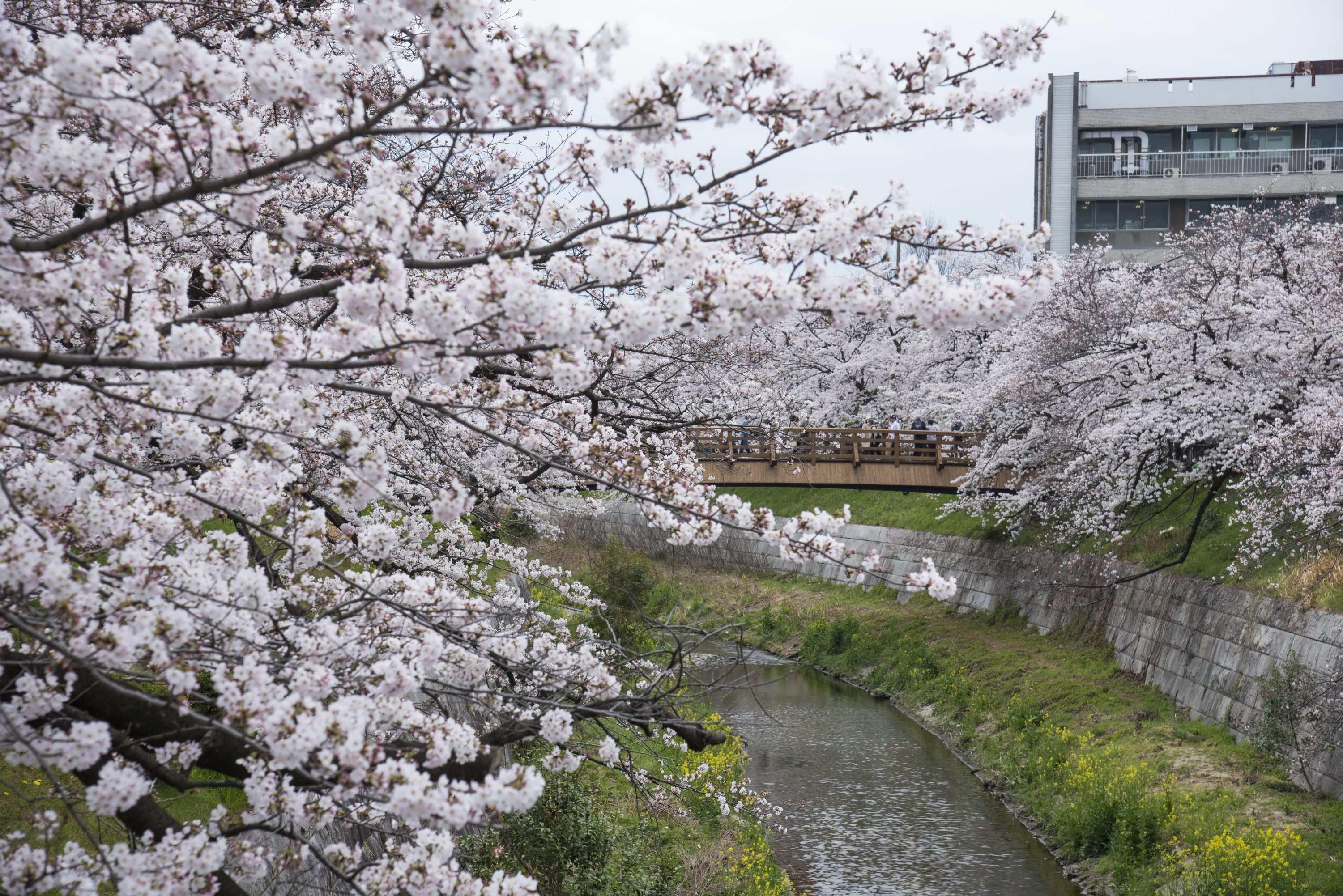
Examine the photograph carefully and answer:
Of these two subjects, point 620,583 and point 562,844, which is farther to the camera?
point 620,583

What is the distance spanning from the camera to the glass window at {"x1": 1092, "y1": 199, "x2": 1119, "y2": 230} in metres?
33.6

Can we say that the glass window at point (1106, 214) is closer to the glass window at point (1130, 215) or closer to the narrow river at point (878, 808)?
the glass window at point (1130, 215)

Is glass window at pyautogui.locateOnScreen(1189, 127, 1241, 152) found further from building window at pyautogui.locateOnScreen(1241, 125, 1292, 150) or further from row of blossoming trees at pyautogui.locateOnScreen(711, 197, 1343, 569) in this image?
row of blossoming trees at pyautogui.locateOnScreen(711, 197, 1343, 569)

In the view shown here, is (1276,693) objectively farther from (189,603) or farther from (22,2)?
(22,2)

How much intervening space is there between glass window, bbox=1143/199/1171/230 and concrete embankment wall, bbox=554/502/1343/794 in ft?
49.4

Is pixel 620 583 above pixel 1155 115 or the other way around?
the other way around

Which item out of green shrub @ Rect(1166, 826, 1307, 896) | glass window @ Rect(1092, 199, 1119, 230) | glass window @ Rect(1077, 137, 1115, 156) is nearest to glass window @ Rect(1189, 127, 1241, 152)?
glass window @ Rect(1077, 137, 1115, 156)

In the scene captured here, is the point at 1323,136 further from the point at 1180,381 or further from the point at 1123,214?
the point at 1180,381

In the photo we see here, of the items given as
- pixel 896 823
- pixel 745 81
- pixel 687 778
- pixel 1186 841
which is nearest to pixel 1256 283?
pixel 1186 841

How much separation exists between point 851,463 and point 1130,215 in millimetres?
17323

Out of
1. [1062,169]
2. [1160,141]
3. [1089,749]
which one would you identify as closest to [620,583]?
[1089,749]

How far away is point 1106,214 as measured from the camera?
33.7m

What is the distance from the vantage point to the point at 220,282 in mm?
4207

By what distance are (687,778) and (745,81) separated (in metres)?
7.48
